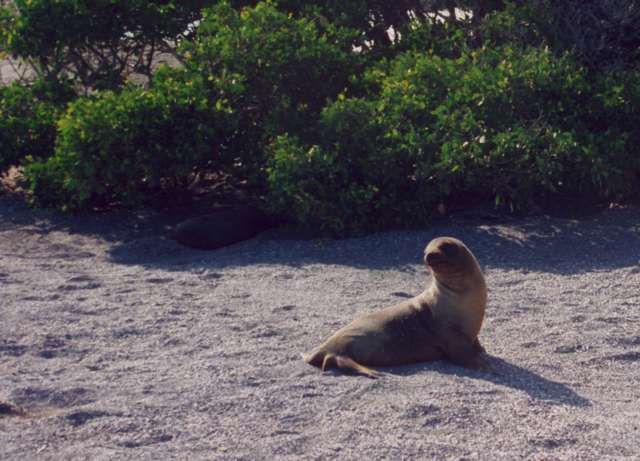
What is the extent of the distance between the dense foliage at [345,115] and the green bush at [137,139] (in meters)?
0.02

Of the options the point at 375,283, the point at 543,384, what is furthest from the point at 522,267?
the point at 543,384

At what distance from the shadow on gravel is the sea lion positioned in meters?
2.20

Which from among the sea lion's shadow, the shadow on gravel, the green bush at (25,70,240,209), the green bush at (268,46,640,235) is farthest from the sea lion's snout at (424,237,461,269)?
the green bush at (25,70,240,209)

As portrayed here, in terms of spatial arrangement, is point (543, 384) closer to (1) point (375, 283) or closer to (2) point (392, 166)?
(1) point (375, 283)

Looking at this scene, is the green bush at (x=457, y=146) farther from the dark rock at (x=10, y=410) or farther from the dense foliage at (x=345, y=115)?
the dark rock at (x=10, y=410)

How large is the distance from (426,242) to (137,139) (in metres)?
2.97

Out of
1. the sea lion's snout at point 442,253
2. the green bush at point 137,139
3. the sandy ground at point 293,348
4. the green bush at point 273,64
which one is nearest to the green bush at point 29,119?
the green bush at point 137,139

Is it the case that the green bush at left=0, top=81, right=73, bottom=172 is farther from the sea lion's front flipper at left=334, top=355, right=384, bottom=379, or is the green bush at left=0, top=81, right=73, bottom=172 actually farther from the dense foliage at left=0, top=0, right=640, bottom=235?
the sea lion's front flipper at left=334, top=355, right=384, bottom=379

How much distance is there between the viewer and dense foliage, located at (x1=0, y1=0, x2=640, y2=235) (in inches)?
353

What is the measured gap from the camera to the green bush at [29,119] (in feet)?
34.6

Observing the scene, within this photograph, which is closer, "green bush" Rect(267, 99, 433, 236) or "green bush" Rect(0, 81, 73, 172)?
"green bush" Rect(267, 99, 433, 236)

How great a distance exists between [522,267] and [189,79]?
3940mm

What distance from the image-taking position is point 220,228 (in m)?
9.30

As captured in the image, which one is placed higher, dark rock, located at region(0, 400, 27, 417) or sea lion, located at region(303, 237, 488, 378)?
sea lion, located at region(303, 237, 488, 378)
